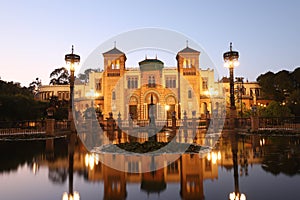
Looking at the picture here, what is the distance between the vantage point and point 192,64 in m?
55.4

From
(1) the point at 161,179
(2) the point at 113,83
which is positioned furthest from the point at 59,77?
(1) the point at 161,179

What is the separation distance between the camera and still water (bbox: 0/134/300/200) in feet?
18.4

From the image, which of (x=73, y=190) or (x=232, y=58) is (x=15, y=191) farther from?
(x=232, y=58)

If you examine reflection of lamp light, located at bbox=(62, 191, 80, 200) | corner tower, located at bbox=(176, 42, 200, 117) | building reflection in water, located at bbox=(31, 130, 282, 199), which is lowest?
reflection of lamp light, located at bbox=(62, 191, 80, 200)

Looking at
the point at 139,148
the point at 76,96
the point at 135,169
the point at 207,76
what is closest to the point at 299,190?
the point at 135,169

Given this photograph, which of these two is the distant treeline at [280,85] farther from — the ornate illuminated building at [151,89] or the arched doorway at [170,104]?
the arched doorway at [170,104]

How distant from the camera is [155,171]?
7867mm

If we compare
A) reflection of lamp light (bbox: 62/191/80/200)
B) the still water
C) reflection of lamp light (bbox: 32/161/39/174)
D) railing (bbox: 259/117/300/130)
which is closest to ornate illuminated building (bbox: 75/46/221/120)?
railing (bbox: 259/117/300/130)

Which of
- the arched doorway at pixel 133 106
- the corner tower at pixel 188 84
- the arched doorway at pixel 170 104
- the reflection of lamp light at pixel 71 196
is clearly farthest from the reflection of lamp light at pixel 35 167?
the corner tower at pixel 188 84

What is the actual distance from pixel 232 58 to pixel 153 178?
68.6 ft

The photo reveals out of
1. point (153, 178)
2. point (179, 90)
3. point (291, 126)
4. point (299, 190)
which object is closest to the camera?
point (299, 190)

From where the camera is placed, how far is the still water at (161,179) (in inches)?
221

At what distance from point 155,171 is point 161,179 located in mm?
944

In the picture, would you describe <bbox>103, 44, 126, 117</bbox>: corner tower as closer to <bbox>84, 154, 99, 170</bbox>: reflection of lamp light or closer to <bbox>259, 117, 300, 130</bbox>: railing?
<bbox>259, 117, 300, 130</bbox>: railing
